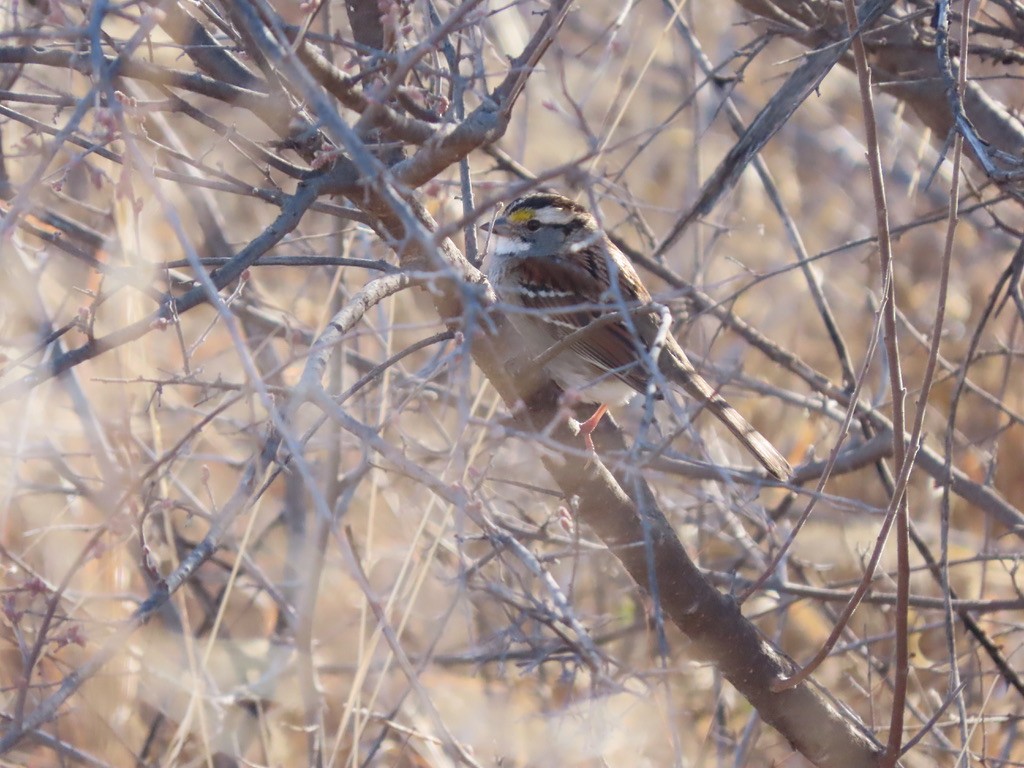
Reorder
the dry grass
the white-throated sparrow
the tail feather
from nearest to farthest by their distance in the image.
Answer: the dry grass < the tail feather < the white-throated sparrow

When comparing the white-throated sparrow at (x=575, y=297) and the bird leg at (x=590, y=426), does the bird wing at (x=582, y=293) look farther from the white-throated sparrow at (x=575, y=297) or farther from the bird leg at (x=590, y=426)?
the bird leg at (x=590, y=426)

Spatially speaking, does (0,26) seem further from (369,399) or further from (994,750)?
(994,750)

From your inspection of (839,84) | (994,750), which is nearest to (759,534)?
(994,750)

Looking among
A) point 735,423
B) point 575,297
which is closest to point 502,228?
point 575,297

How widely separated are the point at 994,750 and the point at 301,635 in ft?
8.99

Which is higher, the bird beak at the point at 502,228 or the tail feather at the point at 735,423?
the bird beak at the point at 502,228

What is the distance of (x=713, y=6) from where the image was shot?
26.1ft

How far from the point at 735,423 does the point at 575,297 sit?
793mm

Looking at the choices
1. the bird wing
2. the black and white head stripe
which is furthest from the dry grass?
the bird wing

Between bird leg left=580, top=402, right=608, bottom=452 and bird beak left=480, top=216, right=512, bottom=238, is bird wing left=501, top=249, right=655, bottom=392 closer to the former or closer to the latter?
bird beak left=480, top=216, right=512, bottom=238

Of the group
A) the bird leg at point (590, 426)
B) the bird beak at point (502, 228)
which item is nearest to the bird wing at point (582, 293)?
the bird beak at point (502, 228)

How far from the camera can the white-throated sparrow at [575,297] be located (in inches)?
154

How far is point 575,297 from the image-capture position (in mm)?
4207

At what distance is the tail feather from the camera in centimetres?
371
